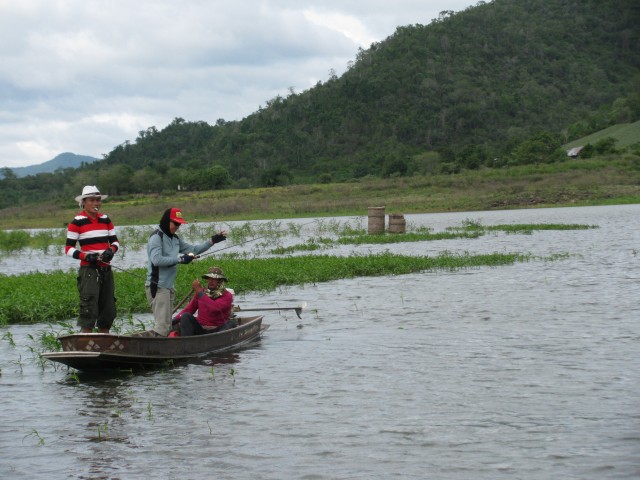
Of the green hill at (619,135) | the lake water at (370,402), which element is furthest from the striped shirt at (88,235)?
the green hill at (619,135)

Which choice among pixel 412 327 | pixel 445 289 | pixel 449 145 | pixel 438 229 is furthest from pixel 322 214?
pixel 449 145

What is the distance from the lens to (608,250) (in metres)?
27.8

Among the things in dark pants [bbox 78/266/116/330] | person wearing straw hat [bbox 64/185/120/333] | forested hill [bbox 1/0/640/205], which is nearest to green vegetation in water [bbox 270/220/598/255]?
dark pants [bbox 78/266/116/330]

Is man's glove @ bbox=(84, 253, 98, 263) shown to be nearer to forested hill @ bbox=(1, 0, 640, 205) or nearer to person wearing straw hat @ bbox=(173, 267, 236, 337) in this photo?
person wearing straw hat @ bbox=(173, 267, 236, 337)

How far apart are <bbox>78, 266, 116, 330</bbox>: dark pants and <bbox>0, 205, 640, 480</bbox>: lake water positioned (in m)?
0.90

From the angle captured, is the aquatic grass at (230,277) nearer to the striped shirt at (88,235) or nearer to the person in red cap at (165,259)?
the person in red cap at (165,259)

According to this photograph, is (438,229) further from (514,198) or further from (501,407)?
(501,407)

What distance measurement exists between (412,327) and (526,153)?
73143 millimetres

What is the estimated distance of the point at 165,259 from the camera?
12375 millimetres

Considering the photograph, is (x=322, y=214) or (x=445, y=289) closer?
(x=445, y=289)

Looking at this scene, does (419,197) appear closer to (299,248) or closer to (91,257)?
(299,248)

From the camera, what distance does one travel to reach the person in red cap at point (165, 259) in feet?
40.7

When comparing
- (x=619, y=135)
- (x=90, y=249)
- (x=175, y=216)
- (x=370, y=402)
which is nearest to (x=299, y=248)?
(x=175, y=216)

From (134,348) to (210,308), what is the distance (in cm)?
207
